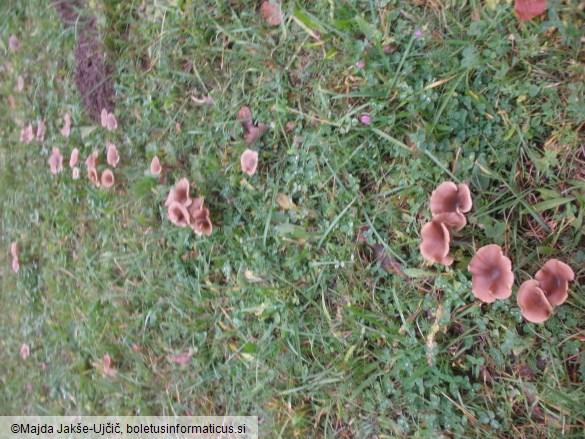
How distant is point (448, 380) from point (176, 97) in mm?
1618

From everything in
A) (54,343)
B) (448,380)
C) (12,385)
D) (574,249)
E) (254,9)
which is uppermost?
(254,9)

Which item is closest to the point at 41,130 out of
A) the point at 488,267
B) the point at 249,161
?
the point at 249,161

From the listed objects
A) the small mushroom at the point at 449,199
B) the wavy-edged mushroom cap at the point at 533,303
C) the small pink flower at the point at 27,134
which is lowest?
the small pink flower at the point at 27,134

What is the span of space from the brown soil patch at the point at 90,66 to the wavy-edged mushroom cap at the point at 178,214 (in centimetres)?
73

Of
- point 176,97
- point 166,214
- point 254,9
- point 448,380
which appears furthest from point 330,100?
point 448,380

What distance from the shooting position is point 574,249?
161 cm

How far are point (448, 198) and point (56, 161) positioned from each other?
2.05m

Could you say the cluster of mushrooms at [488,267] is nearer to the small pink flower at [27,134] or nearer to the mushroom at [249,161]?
the mushroom at [249,161]

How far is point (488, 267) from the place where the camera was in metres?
1.61

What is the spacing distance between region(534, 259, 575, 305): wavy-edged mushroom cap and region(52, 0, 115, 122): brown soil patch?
203 centimetres

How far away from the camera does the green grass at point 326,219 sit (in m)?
1.66

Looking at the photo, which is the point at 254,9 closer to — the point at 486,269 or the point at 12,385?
the point at 486,269

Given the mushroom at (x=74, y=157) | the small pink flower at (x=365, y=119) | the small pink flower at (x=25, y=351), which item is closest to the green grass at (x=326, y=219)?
the small pink flower at (x=365, y=119)

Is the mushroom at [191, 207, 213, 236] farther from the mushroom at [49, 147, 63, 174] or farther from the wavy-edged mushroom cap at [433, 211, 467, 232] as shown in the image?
the mushroom at [49, 147, 63, 174]
